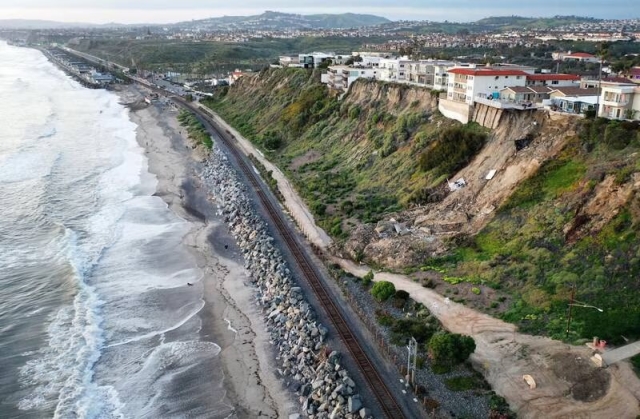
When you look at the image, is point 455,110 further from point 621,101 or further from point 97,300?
point 97,300

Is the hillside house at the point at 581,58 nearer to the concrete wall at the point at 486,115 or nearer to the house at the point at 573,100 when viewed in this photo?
the house at the point at 573,100

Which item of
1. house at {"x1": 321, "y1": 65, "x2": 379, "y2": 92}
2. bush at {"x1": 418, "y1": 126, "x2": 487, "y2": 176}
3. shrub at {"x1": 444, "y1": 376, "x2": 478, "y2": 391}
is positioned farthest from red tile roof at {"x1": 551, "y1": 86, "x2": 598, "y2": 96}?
house at {"x1": 321, "y1": 65, "x2": 379, "y2": 92}

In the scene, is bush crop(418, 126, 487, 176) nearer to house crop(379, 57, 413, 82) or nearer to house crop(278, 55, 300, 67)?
house crop(379, 57, 413, 82)

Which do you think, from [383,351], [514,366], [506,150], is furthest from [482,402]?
[506,150]

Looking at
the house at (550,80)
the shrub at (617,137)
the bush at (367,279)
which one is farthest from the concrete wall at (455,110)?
the bush at (367,279)

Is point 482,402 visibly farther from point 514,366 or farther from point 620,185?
point 620,185
